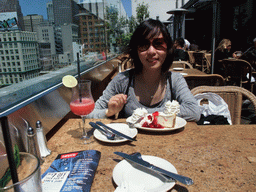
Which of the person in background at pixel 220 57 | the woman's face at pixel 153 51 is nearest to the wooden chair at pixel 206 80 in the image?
the woman's face at pixel 153 51

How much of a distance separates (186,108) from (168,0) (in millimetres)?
23351

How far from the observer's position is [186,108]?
1.57m

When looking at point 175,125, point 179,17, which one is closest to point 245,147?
point 175,125

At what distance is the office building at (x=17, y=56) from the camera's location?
1.10 meters

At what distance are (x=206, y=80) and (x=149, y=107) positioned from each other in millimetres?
1529

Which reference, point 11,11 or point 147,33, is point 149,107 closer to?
point 147,33

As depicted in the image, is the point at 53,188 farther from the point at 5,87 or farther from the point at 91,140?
the point at 5,87

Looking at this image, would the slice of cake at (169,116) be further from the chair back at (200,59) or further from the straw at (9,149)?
the chair back at (200,59)

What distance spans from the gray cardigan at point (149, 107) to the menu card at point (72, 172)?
2.03 feet

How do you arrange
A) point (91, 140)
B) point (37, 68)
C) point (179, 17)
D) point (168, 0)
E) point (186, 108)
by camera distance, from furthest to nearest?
point (168, 0)
point (179, 17)
point (186, 108)
point (37, 68)
point (91, 140)

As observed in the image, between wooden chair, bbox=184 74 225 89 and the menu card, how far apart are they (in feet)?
7.63

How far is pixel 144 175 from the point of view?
2.68ft

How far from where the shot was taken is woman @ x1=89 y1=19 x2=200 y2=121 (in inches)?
70.0

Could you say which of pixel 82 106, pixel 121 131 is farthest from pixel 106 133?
pixel 82 106
